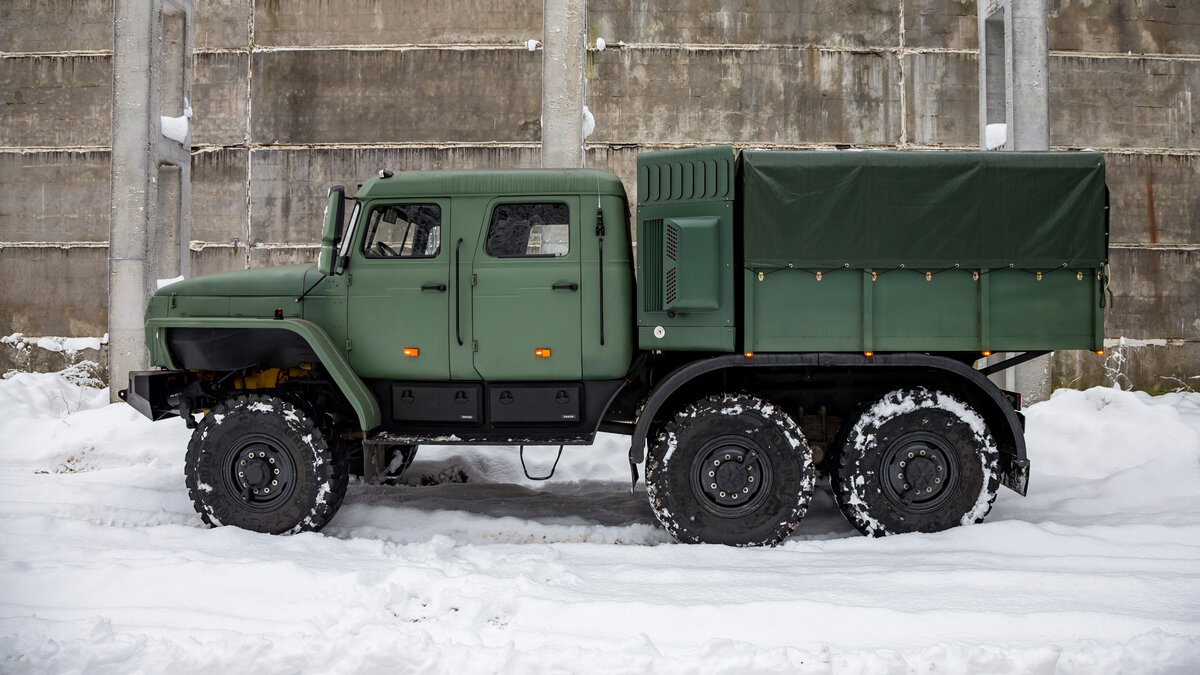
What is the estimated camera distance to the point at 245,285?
510 centimetres

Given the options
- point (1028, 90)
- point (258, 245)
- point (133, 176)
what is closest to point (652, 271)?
point (1028, 90)

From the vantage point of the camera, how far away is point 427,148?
1067 centimetres

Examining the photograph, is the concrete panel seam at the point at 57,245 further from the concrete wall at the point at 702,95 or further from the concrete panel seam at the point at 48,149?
the concrete wall at the point at 702,95

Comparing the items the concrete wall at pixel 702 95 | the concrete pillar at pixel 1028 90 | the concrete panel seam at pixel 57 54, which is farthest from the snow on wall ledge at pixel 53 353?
the concrete pillar at pixel 1028 90

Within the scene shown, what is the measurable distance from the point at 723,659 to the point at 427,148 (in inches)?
373

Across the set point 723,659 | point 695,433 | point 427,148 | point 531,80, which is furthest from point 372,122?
point 723,659

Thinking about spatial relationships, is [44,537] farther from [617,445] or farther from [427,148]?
[427,148]

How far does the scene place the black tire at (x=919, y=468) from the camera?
15.3 feet

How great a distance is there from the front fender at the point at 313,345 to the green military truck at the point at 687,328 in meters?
0.02

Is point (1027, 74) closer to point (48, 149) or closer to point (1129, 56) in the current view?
point (1129, 56)

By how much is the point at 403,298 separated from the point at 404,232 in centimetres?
52

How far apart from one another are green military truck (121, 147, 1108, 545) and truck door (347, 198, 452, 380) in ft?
0.05

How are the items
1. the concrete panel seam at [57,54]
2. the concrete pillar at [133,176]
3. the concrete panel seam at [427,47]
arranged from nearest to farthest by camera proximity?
the concrete pillar at [133,176] < the concrete panel seam at [427,47] < the concrete panel seam at [57,54]

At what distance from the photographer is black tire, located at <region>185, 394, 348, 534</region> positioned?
4.78 m
